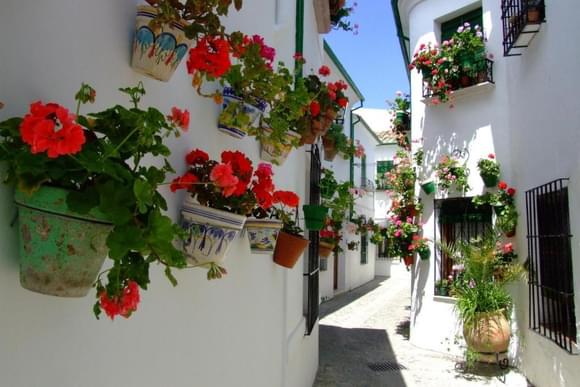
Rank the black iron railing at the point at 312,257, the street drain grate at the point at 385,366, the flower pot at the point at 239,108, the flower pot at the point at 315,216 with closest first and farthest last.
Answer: the flower pot at the point at 239,108
the flower pot at the point at 315,216
the black iron railing at the point at 312,257
the street drain grate at the point at 385,366

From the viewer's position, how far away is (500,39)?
7461 millimetres

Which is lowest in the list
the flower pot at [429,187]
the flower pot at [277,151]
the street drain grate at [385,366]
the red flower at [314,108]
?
the street drain grate at [385,366]

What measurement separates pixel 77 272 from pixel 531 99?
21.8 ft

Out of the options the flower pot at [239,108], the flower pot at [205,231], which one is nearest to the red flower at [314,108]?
the flower pot at [239,108]

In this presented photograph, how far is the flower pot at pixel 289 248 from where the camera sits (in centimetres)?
313

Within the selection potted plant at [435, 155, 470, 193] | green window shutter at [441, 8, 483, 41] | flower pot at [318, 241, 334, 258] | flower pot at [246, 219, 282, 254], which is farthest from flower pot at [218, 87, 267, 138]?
green window shutter at [441, 8, 483, 41]

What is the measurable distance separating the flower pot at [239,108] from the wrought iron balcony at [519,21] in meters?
4.80

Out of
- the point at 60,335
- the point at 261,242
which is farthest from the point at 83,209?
the point at 261,242

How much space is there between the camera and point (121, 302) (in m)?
1.07

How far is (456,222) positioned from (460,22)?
3.55 metres

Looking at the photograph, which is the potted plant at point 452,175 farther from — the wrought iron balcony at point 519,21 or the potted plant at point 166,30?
the potted plant at point 166,30

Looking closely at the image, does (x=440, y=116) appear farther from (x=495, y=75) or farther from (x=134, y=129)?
(x=134, y=129)

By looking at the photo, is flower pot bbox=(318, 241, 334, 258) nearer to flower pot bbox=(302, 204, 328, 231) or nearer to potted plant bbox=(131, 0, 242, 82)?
flower pot bbox=(302, 204, 328, 231)

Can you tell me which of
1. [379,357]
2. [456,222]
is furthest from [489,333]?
[456,222]
